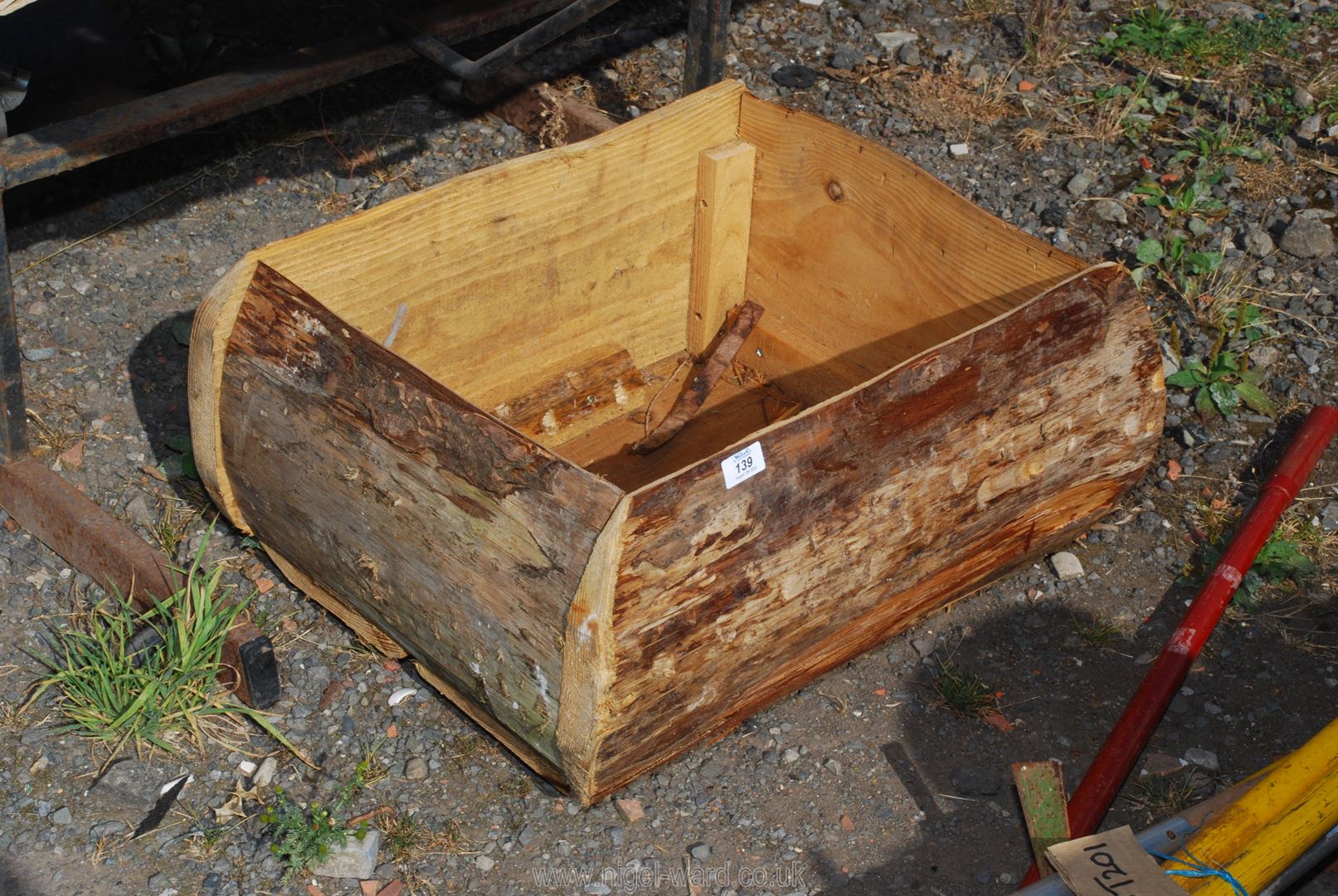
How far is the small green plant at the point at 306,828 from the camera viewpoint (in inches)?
102

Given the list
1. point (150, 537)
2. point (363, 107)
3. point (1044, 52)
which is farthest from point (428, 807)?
point (1044, 52)

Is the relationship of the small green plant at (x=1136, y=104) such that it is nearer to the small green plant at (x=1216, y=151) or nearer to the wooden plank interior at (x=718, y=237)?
the small green plant at (x=1216, y=151)

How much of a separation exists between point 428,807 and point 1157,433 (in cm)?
173

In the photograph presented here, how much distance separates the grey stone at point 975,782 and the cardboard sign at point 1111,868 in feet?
2.27

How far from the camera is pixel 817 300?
3660 millimetres

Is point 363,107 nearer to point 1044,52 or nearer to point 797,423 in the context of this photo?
point 1044,52

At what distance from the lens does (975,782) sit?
2.82 meters

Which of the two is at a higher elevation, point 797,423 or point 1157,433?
point 797,423

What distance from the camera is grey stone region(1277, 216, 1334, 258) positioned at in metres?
4.03

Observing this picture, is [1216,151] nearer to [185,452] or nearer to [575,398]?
[575,398]

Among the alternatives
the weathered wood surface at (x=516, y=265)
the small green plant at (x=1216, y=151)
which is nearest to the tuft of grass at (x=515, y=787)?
the weathered wood surface at (x=516, y=265)

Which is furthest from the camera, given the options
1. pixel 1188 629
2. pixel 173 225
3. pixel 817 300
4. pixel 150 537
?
pixel 173 225

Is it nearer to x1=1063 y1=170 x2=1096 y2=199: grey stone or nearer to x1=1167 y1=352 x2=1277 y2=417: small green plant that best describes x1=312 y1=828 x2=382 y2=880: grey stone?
x1=1167 y1=352 x2=1277 y2=417: small green plant

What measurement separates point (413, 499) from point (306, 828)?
0.65 metres
